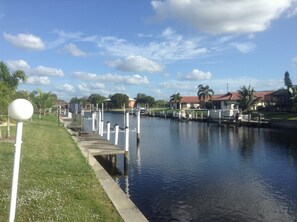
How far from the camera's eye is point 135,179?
76.4 ft

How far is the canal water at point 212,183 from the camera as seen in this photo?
54.5 feet

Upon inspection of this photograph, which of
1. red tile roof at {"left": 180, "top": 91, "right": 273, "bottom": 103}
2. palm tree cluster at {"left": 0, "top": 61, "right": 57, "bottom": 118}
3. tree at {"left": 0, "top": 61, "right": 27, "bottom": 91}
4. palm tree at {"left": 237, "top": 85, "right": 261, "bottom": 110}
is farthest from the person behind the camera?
red tile roof at {"left": 180, "top": 91, "right": 273, "bottom": 103}

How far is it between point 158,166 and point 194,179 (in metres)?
5.13

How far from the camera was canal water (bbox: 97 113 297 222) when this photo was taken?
16625 millimetres

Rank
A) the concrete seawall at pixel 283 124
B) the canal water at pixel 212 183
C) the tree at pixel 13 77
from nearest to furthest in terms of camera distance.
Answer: the canal water at pixel 212 183
the tree at pixel 13 77
the concrete seawall at pixel 283 124

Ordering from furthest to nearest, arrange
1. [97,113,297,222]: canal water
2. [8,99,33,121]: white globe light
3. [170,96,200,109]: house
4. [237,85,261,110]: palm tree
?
[170,96,200,109]: house
[237,85,261,110]: palm tree
[97,113,297,222]: canal water
[8,99,33,121]: white globe light

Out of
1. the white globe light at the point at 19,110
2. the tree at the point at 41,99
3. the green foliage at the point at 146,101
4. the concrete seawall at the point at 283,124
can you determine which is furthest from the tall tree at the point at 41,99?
the green foliage at the point at 146,101

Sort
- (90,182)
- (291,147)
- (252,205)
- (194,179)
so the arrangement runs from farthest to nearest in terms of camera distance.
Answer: (291,147) → (194,179) → (252,205) → (90,182)

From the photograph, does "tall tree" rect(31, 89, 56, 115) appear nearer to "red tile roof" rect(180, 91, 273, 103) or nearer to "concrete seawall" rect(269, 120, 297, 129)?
"concrete seawall" rect(269, 120, 297, 129)

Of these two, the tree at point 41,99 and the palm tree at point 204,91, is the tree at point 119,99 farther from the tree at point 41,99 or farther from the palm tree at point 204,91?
the tree at point 41,99

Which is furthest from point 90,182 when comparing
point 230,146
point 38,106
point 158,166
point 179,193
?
point 38,106

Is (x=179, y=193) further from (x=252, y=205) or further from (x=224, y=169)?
(x=224, y=169)

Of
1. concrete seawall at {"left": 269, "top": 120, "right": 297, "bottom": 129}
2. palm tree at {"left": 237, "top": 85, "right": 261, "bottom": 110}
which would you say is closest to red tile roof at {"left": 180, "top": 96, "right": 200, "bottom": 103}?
palm tree at {"left": 237, "top": 85, "right": 261, "bottom": 110}

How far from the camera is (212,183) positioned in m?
22.2
